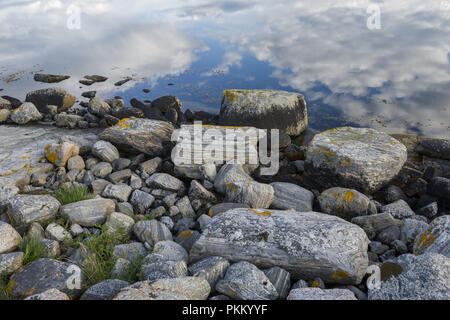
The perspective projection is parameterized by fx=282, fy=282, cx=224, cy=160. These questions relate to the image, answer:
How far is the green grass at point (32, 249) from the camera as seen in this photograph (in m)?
4.19

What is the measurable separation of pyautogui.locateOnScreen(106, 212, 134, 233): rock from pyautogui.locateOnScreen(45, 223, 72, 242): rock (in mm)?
665

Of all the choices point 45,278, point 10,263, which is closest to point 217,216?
point 45,278

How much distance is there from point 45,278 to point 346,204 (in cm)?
563

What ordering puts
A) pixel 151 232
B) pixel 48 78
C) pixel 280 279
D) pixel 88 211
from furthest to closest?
pixel 48 78
pixel 88 211
pixel 151 232
pixel 280 279

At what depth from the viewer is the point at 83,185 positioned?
6.63 m

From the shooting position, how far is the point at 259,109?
10500mm

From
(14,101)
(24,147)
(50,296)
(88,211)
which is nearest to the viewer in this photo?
(50,296)

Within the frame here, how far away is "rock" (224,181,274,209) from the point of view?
603 cm

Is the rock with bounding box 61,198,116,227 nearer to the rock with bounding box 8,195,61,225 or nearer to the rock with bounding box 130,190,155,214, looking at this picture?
the rock with bounding box 8,195,61,225

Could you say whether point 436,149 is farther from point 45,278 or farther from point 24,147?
point 24,147

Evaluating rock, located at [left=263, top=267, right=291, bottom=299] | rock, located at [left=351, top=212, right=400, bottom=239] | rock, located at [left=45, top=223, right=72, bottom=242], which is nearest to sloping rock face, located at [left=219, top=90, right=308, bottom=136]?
rock, located at [left=351, top=212, right=400, bottom=239]

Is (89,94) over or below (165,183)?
over
